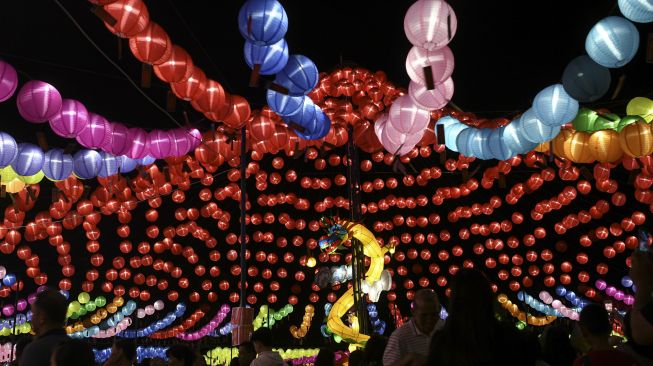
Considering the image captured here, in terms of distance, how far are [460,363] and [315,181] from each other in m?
13.6

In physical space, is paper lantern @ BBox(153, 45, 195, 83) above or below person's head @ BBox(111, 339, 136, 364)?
above

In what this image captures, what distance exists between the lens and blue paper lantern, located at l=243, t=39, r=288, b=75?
6.85 meters

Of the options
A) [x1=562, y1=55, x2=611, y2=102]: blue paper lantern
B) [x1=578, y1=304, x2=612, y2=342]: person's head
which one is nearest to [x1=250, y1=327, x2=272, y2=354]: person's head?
[x1=578, y1=304, x2=612, y2=342]: person's head

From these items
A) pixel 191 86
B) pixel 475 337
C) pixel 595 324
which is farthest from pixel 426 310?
pixel 191 86

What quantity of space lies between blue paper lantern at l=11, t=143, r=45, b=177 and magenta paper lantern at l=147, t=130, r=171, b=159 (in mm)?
1518

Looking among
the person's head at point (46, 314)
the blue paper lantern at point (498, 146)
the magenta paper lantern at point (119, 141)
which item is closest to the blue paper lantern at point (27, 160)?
the magenta paper lantern at point (119, 141)

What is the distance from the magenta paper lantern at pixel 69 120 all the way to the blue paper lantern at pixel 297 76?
2570mm

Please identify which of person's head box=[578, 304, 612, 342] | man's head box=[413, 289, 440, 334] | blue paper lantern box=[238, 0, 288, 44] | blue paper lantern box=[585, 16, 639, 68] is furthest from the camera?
blue paper lantern box=[238, 0, 288, 44]

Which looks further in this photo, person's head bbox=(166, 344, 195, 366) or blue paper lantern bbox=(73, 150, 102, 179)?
blue paper lantern bbox=(73, 150, 102, 179)

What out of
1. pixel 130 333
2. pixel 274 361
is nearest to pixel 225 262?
pixel 130 333

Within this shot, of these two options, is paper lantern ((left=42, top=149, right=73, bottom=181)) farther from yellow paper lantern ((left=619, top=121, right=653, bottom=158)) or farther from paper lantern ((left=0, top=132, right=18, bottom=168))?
yellow paper lantern ((left=619, top=121, right=653, bottom=158))

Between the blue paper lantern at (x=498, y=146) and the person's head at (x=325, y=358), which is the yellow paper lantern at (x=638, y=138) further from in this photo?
the person's head at (x=325, y=358)

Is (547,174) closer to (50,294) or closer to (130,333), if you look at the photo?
(50,294)

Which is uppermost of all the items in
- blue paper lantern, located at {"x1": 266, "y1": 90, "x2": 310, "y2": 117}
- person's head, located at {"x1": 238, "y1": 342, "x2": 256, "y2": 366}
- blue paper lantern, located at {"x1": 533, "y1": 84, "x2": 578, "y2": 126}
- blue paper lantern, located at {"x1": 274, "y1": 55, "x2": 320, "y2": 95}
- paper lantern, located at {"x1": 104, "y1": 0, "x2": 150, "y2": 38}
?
paper lantern, located at {"x1": 104, "y1": 0, "x2": 150, "y2": 38}
